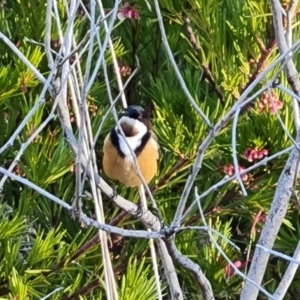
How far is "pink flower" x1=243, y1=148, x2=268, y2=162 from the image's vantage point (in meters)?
1.32

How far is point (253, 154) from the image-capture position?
1.33 metres

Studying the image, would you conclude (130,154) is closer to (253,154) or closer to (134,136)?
(134,136)

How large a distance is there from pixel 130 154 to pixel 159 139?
0.20 ft

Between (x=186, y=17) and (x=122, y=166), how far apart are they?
0.99 ft

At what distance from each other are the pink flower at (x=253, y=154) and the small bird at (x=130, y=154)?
0.17 metres

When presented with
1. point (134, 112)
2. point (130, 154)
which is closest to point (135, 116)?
point (134, 112)

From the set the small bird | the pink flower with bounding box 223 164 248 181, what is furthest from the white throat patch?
the pink flower with bounding box 223 164 248 181

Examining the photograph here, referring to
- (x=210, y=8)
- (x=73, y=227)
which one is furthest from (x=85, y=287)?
(x=210, y=8)

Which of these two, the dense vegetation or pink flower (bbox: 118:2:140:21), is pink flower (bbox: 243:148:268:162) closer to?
the dense vegetation

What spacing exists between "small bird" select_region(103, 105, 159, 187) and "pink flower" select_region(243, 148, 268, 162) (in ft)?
0.56

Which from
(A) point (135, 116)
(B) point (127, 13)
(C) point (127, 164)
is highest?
(B) point (127, 13)

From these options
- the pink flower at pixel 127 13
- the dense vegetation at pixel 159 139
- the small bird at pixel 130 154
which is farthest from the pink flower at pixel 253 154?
the pink flower at pixel 127 13

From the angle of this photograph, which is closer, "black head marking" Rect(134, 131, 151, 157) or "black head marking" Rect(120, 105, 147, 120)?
"black head marking" Rect(120, 105, 147, 120)

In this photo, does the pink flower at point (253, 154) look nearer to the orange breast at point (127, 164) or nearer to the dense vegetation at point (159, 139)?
the dense vegetation at point (159, 139)
